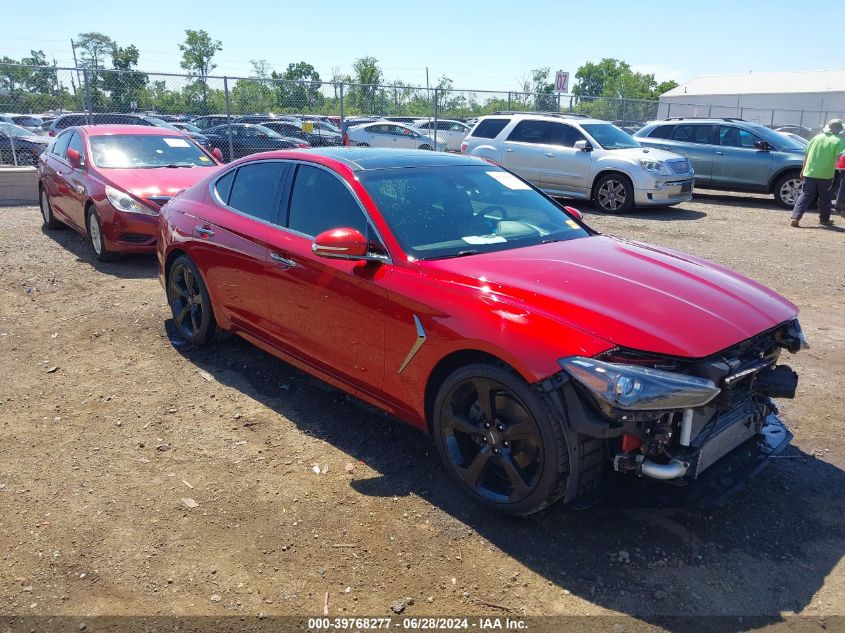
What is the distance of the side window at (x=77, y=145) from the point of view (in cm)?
869

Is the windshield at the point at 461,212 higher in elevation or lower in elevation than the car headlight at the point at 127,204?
higher

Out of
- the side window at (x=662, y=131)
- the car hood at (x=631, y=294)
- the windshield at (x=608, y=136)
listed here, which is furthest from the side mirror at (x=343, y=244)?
the side window at (x=662, y=131)

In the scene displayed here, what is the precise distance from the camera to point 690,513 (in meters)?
3.31

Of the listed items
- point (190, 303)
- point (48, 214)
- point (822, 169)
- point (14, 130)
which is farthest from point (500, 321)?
Result: point (14, 130)

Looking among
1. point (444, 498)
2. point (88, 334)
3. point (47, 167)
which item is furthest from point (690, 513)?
point (47, 167)

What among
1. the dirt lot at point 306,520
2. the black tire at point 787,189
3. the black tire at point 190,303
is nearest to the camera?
the dirt lot at point 306,520

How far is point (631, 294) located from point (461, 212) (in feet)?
4.05

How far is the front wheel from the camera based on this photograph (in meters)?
14.3

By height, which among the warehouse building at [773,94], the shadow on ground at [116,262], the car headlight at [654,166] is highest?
the warehouse building at [773,94]

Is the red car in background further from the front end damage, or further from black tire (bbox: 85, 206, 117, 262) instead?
the front end damage

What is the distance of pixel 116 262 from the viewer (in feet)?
27.0

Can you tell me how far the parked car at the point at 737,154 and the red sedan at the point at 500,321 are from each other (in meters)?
12.1

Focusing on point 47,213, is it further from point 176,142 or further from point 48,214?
point 176,142

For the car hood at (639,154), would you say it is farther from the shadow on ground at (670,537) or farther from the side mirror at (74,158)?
the shadow on ground at (670,537)
